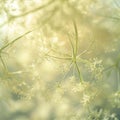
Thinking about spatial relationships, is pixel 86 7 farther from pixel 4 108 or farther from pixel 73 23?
pixel 4 108

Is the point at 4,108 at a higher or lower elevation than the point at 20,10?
lower

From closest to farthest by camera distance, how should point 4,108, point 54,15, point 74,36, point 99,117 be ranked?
point 54,15
point 74,36
point 99,117
point 4,108

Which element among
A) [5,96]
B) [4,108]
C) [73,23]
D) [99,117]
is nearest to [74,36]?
[73,23]

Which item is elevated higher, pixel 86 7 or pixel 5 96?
pixel 86 7

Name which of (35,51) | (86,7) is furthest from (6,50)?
(86,7)

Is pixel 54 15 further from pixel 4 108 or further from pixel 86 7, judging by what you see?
pixel 4 108

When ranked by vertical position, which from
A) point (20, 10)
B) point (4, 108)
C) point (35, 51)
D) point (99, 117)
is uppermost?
point (20, 10)

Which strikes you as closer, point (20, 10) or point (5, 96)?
point (20, 10)

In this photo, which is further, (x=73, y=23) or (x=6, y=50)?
(x=6, y=50)

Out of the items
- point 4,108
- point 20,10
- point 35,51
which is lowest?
point 4,108

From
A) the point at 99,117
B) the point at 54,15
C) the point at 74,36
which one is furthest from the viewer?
the point at 99,117
